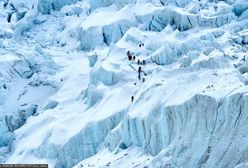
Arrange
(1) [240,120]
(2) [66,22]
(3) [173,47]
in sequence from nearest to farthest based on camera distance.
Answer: (1) [240,120]
(3) [173,47]
(2) [66,22]

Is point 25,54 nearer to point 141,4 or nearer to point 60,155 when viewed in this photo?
Answer: point 141,4

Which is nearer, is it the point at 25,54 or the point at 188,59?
the point at 188,59

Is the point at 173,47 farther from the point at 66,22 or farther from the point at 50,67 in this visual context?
the point at 66,22

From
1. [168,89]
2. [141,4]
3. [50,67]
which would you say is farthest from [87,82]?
[168,89]

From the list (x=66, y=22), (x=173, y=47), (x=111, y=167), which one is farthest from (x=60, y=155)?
(x=66, y=22)

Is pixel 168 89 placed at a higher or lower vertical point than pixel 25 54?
higher

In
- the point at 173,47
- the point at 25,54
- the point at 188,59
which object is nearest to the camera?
the point at 188,59
